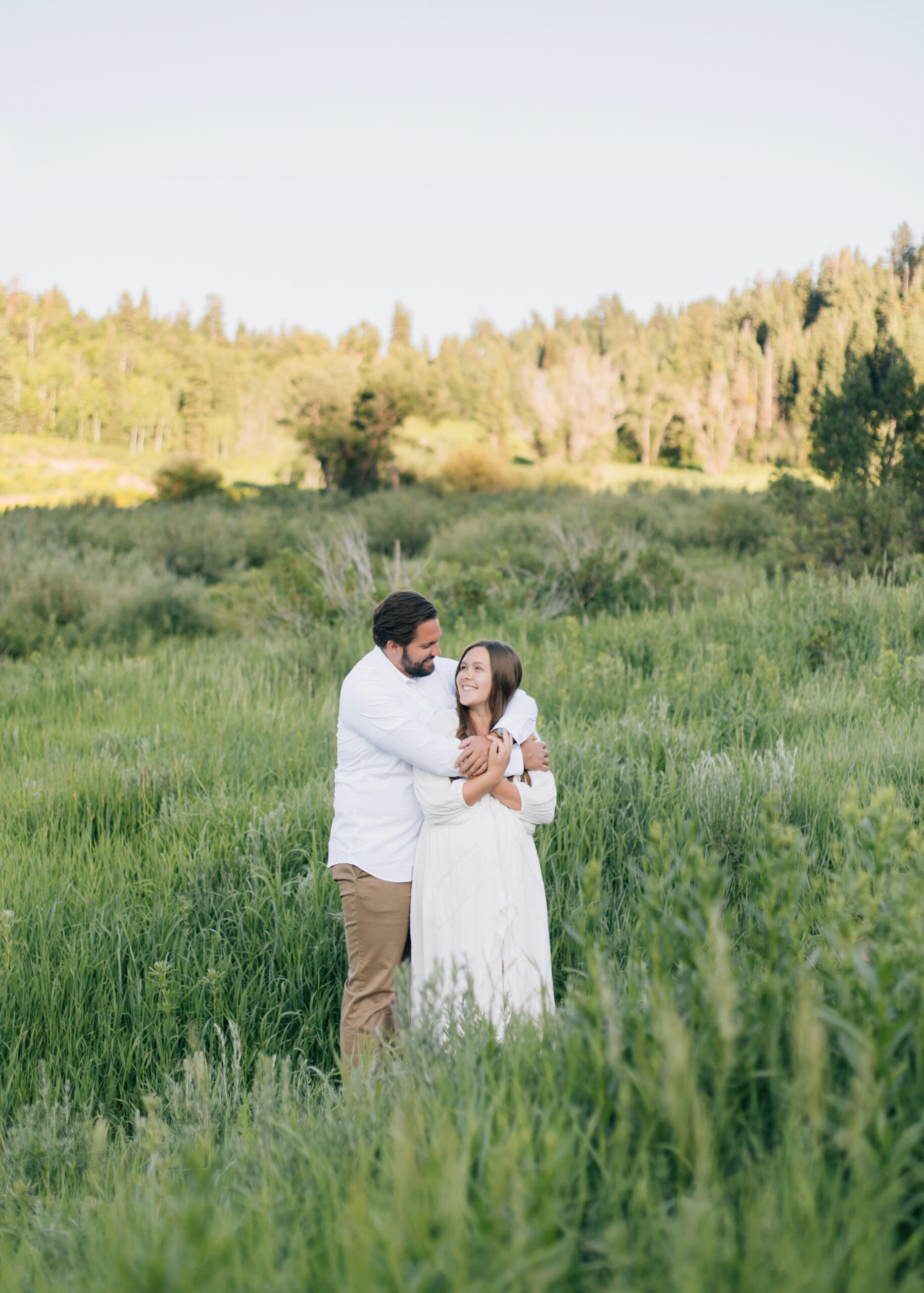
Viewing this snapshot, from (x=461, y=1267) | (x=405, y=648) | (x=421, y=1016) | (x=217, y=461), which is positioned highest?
(x=217, y=461)

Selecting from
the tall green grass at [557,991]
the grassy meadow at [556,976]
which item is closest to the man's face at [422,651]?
the grassy meadow at [556,976]

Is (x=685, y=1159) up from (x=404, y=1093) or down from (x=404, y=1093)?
up

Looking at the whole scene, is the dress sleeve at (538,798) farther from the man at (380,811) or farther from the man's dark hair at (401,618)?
the man's dark hair at (401,618)

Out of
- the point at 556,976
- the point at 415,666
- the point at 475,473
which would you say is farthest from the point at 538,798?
the point at 475,473

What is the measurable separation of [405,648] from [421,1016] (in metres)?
1.73

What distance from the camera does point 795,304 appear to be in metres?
75.9

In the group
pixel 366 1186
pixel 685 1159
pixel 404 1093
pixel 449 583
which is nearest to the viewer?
pixel 685 1159

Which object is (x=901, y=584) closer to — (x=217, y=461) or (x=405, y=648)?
(x=405, y=648)

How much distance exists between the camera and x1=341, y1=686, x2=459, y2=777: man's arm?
11.3 feet

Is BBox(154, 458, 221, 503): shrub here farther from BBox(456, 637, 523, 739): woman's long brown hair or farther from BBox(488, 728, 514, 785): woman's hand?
BBox(488, 728, 514, 785): woman's hand

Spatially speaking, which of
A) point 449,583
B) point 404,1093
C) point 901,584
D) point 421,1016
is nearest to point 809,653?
point 901,584

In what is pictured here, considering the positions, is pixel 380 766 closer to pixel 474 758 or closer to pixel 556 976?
pixel 474 758

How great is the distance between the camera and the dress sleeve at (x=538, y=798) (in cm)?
355

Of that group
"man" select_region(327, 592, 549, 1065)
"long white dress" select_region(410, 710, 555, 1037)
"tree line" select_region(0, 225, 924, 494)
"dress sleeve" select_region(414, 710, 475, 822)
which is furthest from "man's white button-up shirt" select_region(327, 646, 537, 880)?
"tree line" select_region(0, 225, 924, 494)
